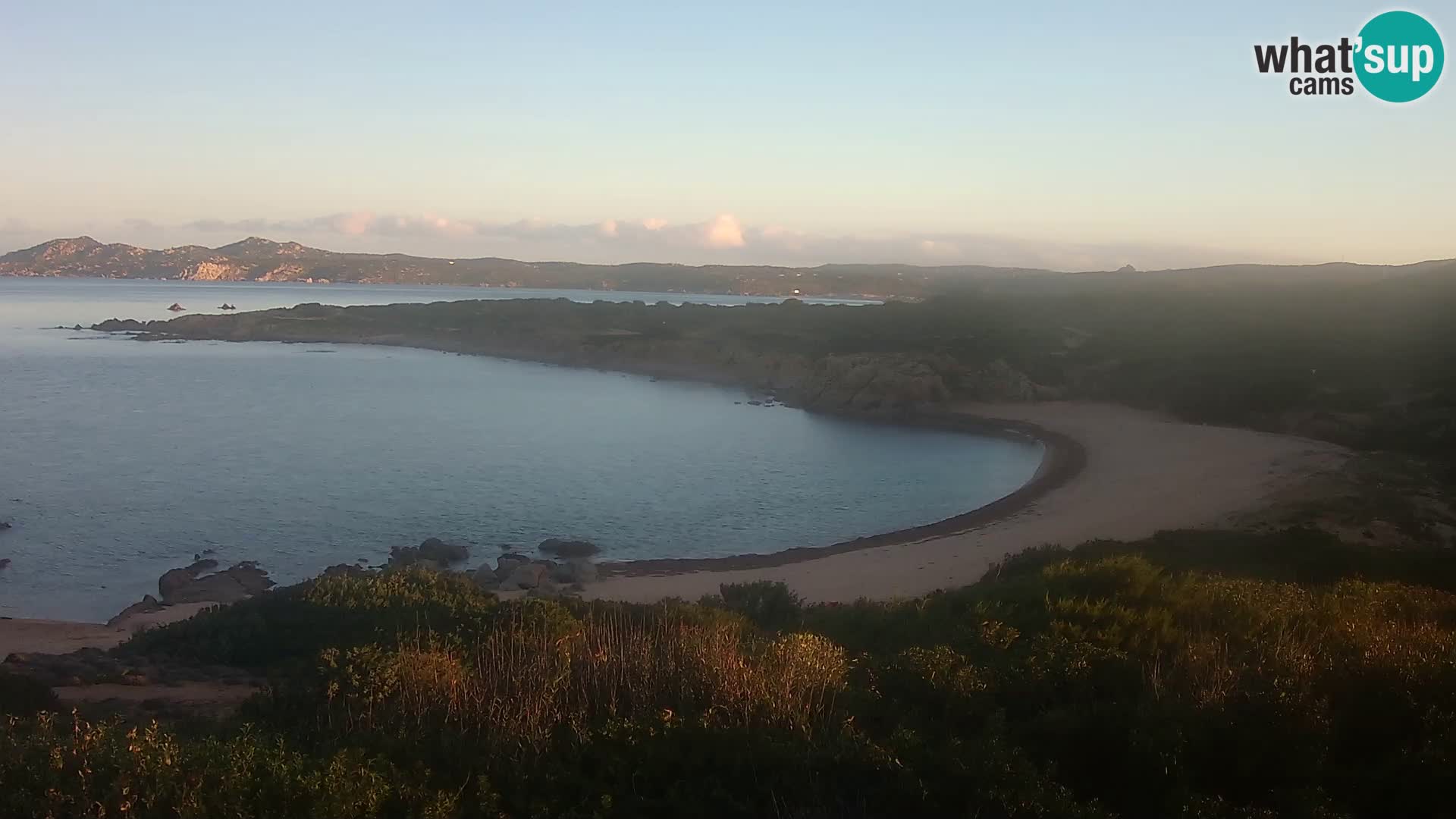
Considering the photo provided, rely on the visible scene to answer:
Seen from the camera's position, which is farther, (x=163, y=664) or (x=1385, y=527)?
(x=1385, y=527)

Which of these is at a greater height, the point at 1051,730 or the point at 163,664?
the point at 1051,730

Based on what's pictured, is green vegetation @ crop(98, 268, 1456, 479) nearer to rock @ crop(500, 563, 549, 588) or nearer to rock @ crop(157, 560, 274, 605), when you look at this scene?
rock @ crop(500, 563, 549, 588)

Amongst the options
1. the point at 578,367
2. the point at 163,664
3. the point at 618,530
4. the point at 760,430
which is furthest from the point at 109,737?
the point at 578,367

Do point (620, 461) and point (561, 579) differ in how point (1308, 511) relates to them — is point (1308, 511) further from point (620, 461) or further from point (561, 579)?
point (620, 461)

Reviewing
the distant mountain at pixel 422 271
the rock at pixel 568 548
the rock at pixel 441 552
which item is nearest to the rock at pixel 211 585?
the rock at pixel 441 552

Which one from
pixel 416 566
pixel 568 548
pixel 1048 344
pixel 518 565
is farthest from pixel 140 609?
pixel 1048 344

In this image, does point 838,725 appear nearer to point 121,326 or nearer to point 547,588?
point 547,588
